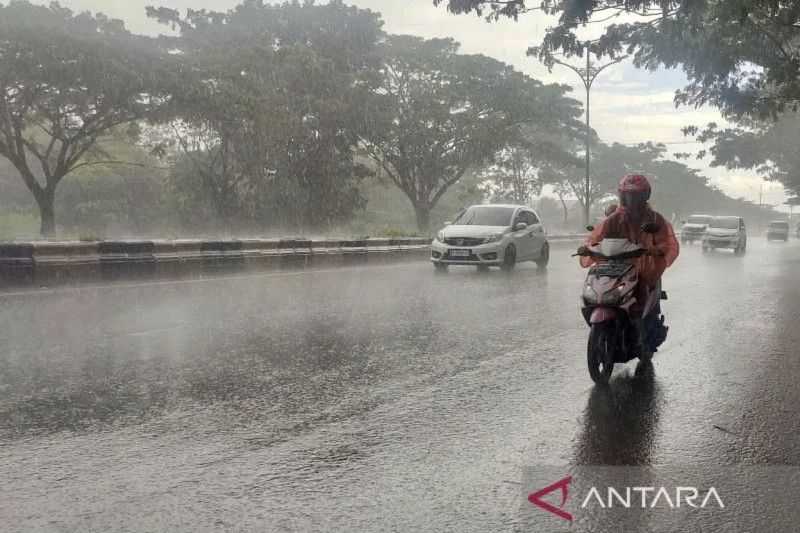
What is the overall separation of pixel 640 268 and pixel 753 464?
2.43 meters

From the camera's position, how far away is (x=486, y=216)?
20531 mm

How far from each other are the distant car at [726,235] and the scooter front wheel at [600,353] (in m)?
30.4

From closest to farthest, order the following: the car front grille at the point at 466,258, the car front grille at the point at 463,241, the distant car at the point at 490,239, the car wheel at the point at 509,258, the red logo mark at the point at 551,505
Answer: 1. the red logo mark at the point at 551,505
2. the car front grille at the point at 466,258
3. the distant car at the point at 490,239
4. the car front grille at the point at 463,241
5. the car wheel at the point at 509,258

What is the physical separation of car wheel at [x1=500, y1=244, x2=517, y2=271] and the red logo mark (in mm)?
15461

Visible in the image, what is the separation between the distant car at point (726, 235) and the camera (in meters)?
34.6

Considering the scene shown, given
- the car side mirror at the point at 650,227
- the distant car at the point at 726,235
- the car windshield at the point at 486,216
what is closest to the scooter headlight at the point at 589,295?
the car side mirror at the point at 650,227

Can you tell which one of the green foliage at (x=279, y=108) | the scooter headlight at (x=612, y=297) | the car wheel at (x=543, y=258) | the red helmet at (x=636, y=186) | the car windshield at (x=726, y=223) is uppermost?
the green foliage at (x=279, y=108)

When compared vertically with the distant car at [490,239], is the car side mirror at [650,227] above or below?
above

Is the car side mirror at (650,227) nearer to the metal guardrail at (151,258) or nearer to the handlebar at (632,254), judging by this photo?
the handlebar at (632,254)

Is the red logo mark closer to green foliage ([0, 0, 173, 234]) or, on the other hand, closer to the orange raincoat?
the orange raincoat

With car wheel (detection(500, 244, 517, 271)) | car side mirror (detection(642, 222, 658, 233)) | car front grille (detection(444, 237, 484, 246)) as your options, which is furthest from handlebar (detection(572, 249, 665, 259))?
car wheel (detection(500, 244, 517, 271))

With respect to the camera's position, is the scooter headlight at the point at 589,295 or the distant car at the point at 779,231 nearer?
the scooter headlight at the point at 589,295

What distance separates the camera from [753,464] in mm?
4160

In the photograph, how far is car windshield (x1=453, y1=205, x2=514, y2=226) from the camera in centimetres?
2020
